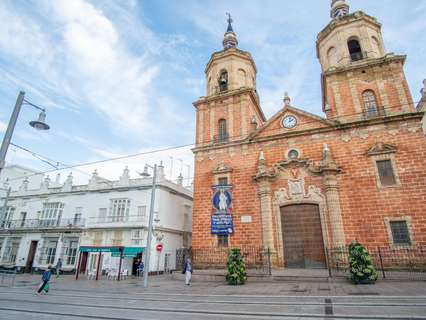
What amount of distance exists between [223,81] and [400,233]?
57.7 feet

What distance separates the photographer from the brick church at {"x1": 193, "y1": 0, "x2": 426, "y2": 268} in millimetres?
15758

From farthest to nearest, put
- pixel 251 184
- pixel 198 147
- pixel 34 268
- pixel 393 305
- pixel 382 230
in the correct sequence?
pixel 34 268 → pixel 198 147 → pixel 251 184 → pixel 382 230 → pixel 393 305

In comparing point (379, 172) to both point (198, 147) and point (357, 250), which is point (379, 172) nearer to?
point (357, 250)

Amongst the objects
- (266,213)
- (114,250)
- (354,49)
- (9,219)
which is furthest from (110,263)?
(354,49)

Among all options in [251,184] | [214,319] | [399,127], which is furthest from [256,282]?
[399,127]

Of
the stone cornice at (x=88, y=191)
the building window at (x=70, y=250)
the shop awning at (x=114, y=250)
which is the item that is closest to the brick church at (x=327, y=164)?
the shop awning at (x=114, y=250)

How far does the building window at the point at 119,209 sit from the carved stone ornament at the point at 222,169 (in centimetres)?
1016

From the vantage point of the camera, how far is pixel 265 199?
18.2 meters

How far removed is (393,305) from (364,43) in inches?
767

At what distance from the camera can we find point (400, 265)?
1438cm

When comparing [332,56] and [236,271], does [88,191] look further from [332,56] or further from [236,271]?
[332,56]

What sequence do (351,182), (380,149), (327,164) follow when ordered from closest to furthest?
(380,149)
(351,182)
(327,164)

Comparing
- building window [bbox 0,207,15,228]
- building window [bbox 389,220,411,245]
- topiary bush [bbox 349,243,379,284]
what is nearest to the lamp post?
topiary bush [bbox 349,243,379,284]

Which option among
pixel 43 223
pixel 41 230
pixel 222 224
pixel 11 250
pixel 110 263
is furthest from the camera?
pixel 11 250
